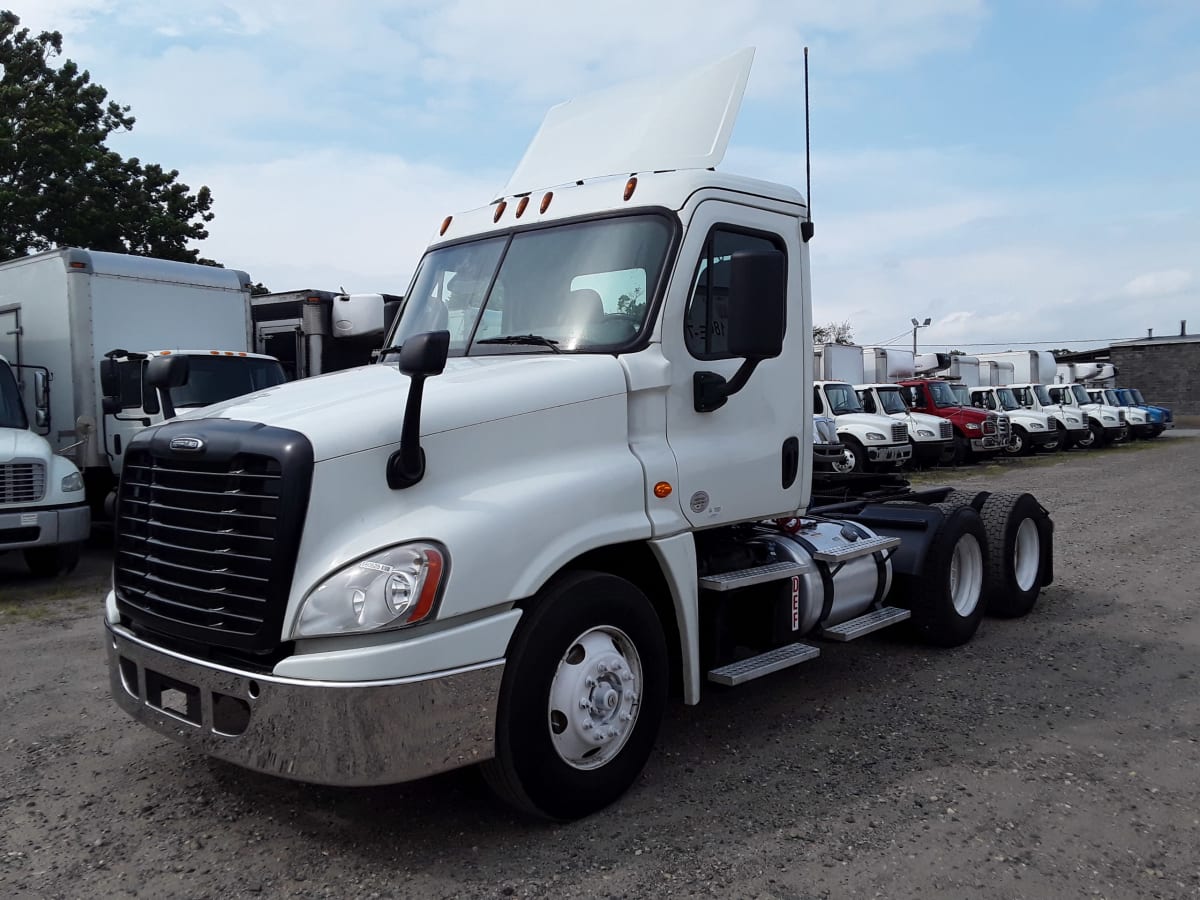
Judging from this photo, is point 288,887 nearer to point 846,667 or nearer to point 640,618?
point 640,618

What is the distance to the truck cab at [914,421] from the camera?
21.6 metres

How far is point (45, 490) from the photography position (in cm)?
878

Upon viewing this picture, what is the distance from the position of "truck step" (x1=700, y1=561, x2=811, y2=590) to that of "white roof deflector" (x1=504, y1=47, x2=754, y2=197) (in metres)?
1.93

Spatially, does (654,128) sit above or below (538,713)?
above

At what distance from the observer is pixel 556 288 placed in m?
4.36

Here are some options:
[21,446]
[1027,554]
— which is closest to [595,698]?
[1027,554]

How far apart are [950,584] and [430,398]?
13.1 feet

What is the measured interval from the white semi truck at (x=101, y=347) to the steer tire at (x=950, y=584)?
7636mm

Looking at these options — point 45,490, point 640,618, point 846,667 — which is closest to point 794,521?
point 846,667

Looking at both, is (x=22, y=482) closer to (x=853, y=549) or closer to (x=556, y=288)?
(x=556, y=288)

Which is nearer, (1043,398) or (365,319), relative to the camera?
(365,319)

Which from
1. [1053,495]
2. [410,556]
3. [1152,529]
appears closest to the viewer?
[410,556]

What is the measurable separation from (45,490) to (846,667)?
713 cm

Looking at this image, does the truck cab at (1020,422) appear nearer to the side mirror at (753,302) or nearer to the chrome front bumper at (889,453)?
the chrome front bumper at (889,453)
